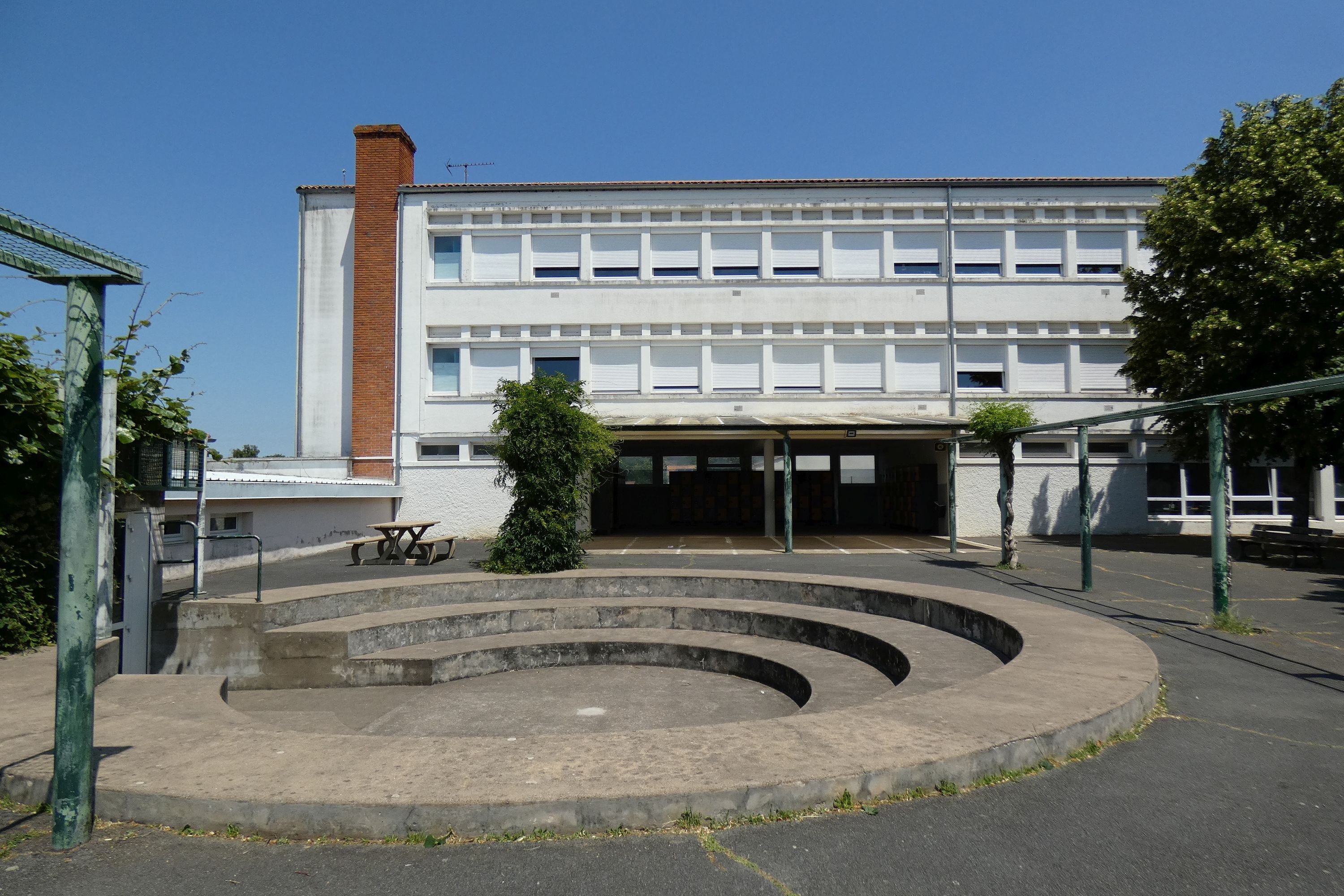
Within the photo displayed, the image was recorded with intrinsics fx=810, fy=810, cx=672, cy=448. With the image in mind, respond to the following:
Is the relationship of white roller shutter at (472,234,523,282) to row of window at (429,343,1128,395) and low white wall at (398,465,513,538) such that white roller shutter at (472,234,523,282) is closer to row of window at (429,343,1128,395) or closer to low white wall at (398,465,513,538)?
row of window at (429,343,1128,395)

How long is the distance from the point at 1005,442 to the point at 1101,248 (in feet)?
43.4

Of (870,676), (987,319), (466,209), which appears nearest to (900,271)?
(987,319)

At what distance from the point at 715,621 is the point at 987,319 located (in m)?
17.6

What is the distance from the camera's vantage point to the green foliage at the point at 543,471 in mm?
12117

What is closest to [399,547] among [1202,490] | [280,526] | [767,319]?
[280,526]

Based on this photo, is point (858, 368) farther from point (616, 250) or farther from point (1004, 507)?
point (1004, 507)

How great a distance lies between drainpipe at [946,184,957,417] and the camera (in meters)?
23.6

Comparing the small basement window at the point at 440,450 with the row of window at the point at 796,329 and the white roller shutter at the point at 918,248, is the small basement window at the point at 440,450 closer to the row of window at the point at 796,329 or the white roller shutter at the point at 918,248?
the row of window at the point at 796,329

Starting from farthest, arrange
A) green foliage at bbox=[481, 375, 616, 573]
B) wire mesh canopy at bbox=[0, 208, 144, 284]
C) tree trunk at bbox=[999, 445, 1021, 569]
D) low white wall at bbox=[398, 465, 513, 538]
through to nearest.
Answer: low white wall at bbox=[398, 465, 513, 538] < tree trunk at bbox=[999, 445, 1021, 569] < green foliage at bbox=[481, 375, 616, 573] < wire mesh canopy at bbox=[0, 208, 144, 284]

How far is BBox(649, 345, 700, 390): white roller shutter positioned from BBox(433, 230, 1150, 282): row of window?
226 cm

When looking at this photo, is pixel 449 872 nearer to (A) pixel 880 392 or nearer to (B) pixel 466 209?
(A) pixel 880 392

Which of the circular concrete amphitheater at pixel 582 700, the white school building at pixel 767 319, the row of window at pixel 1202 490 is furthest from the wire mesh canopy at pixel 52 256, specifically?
the row of window at pixel 1202 490

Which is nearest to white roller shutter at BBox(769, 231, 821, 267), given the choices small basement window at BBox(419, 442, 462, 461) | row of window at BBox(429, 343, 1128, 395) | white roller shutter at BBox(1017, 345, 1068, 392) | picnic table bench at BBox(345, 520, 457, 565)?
row of window at BBox(429, 343, 1128, 395)

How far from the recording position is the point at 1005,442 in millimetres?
14477
